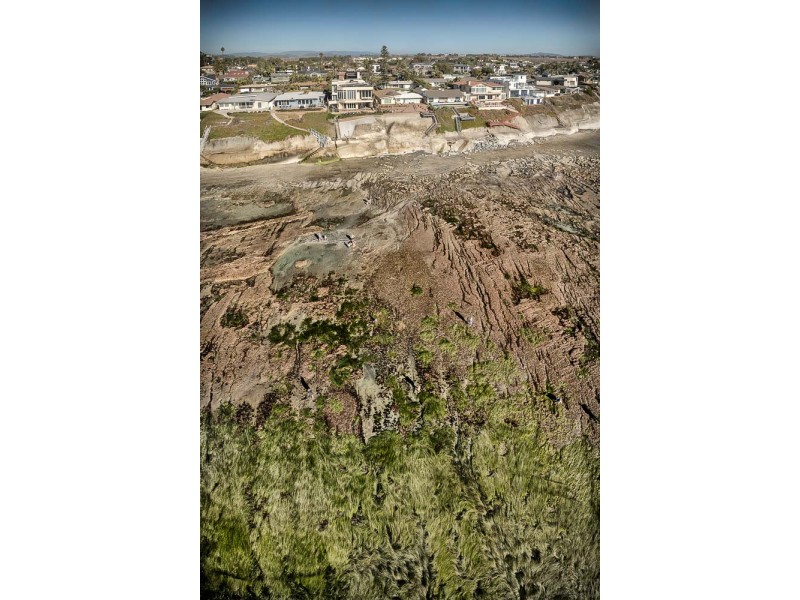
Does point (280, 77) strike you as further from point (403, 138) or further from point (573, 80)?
point (573, 80)

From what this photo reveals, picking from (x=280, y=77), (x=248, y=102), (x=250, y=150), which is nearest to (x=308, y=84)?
(x=280, y=77)

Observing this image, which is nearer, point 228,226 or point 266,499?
point 266,499

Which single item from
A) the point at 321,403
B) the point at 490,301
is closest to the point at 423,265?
the point at 490,301

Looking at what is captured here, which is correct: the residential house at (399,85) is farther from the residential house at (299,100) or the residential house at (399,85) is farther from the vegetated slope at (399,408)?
the vegetated slope at (399,408)

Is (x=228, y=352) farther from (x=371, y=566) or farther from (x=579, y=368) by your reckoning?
(x=579, y=368)

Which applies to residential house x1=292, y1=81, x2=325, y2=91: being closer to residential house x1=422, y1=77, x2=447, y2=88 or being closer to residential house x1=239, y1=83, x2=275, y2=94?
residential house x1=239, y1=83, x2=275, y2=94
